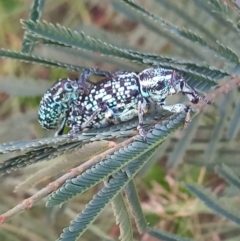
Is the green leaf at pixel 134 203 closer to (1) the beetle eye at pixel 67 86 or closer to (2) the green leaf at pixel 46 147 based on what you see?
(2) the green leaf at pixel 46 147

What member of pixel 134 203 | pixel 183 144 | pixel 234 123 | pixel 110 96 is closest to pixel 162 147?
pixel 183 144

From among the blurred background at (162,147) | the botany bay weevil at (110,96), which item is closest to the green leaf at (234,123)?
the blurred background at (162,147)

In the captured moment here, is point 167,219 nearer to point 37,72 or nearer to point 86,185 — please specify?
point 37,72

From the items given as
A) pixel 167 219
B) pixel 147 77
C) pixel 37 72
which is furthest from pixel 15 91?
pixel 37 72

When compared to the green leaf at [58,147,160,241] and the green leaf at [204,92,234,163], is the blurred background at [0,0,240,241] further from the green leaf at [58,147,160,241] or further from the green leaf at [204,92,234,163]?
the green leaf at [58,147,160,241]

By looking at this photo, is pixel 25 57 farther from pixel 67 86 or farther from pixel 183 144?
pixel 183 144

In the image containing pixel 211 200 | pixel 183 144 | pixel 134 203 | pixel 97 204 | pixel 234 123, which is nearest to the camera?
pixel 97 204
